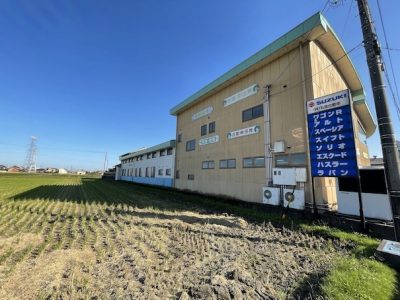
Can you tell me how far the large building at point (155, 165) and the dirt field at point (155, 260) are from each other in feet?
56.3

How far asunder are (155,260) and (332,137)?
27.1ft

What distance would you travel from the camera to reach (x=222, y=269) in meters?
4.72

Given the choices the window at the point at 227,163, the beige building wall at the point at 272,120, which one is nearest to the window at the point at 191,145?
the beige building wall at the point at 272,120

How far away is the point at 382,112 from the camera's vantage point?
5.98 metres

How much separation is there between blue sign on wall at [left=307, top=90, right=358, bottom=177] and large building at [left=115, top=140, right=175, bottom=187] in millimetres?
17594

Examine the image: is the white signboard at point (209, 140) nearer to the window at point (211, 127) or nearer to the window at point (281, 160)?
the window at point (211, 127)

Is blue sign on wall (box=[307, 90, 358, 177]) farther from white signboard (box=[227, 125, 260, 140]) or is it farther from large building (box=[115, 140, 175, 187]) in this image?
large building (box=[115, 140, 175, 187])

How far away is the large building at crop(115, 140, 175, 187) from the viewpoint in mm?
26167

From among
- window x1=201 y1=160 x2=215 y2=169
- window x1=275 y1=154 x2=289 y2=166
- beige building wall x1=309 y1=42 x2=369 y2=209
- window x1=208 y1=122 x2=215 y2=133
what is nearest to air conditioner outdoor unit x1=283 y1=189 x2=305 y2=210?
beige building wall x1=309 y1=42 x2=369 y2=209

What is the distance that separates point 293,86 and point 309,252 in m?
9.19

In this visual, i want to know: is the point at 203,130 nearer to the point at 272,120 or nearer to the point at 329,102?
the point at 272,120

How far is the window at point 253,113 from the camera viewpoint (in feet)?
46.4

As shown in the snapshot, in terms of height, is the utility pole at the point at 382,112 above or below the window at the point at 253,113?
below

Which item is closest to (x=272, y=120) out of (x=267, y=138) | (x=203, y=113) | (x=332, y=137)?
(x=267, y=138)
